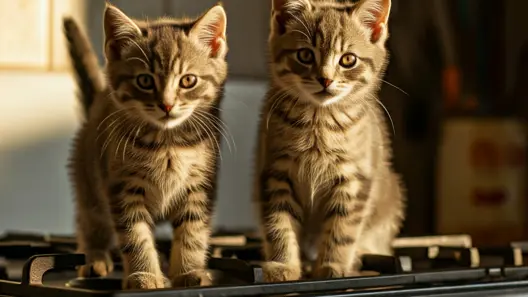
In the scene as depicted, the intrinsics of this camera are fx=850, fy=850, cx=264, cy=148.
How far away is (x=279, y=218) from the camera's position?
3.09 feet

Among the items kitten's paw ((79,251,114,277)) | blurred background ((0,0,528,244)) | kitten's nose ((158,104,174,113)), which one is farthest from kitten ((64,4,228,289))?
blurred background ((0,0,528,244))

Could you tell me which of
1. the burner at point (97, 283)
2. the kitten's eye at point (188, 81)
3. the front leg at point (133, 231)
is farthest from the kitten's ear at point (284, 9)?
the burner at point (97, 283)

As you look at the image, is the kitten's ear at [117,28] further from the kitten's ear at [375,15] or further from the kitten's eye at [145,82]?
the kitten's ear at [375,15]

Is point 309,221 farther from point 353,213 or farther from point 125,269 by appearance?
point 125,269

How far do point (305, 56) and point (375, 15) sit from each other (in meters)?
0.09

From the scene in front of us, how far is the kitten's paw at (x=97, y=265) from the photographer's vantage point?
0.99 meters

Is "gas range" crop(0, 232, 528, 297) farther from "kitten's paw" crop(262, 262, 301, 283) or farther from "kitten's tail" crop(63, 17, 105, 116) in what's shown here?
"kitten's tail" crop(63, 17, 105, 116)

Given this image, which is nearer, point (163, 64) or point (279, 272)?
point (163, 64)

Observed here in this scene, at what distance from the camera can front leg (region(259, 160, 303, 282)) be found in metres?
0.93

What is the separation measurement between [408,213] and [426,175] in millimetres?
90

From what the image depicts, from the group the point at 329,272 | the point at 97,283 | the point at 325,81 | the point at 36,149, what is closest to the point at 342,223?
the point at 329,272

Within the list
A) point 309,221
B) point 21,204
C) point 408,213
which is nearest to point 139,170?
point 309,221

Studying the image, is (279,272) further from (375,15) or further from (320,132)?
(375,15)

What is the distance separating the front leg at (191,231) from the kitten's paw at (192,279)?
0.01m
